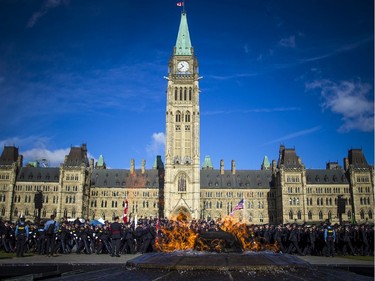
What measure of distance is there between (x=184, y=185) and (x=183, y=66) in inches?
1053

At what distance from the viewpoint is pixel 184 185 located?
77.0 meters

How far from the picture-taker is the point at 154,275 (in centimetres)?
A: 834

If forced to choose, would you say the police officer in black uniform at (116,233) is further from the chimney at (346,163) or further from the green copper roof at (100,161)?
the green copper roof at (100,161)

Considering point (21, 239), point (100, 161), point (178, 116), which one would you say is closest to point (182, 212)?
point (178, 116)

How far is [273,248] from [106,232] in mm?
9476

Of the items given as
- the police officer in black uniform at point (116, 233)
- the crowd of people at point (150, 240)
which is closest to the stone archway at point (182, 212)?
the crowd of people at point (150, 240)

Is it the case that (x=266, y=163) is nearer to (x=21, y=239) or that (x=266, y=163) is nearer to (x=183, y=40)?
(x=183, y=40)

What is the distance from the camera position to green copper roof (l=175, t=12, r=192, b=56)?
86125 mm

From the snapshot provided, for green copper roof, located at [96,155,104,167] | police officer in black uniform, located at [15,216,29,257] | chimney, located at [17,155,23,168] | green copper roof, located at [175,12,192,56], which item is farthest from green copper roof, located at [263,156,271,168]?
police officer in black uniform, located at [15,216,29,257]

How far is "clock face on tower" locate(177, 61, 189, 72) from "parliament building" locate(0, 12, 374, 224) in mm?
223

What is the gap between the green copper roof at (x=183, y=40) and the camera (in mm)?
86125

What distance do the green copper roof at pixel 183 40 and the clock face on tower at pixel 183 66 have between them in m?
2.06

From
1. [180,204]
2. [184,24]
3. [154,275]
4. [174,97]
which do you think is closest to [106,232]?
[154,275]

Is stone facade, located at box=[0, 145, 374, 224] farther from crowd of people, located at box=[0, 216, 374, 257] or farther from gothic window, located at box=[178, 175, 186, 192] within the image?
crowd of people, located at box=[0, 216, 374, 257]
